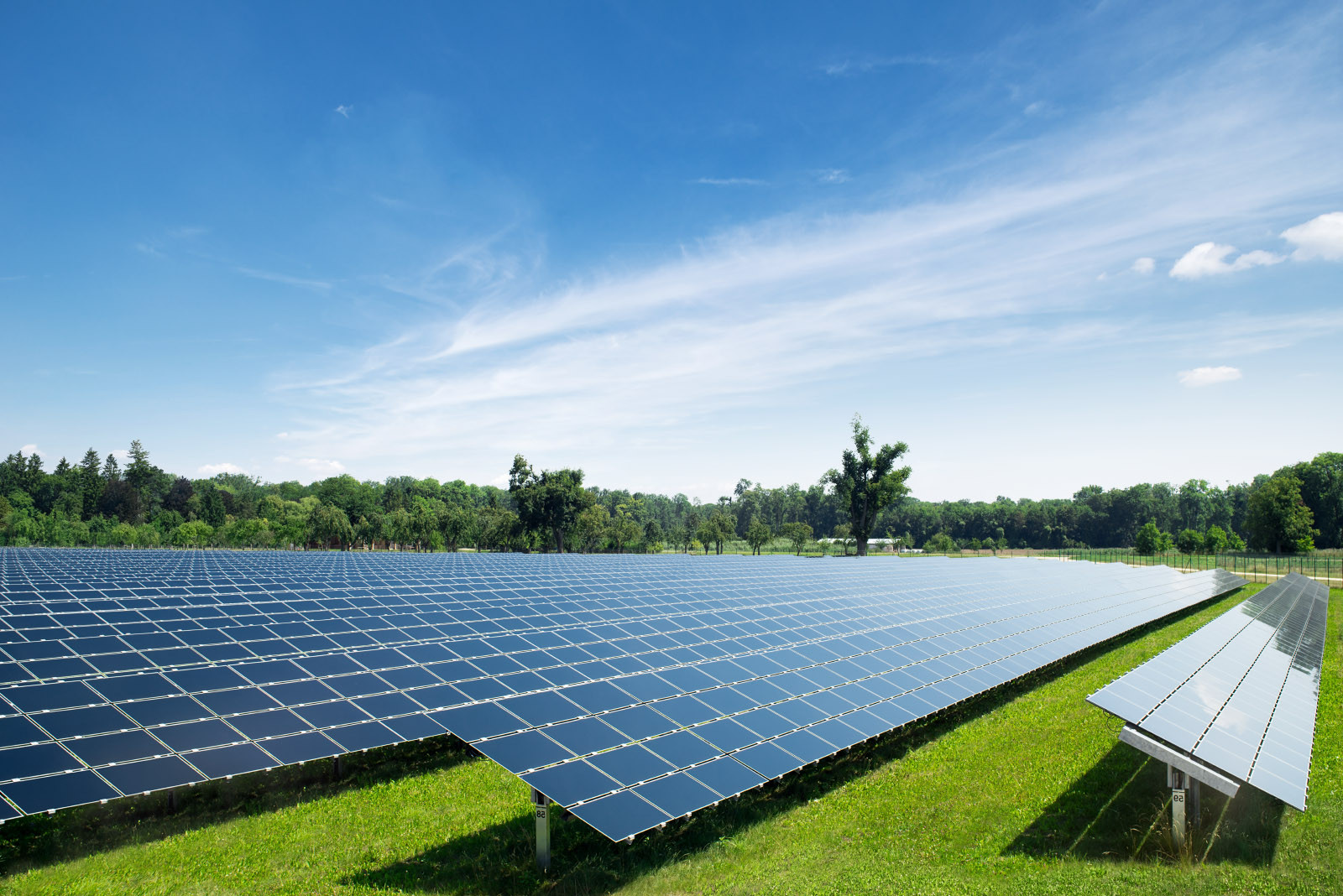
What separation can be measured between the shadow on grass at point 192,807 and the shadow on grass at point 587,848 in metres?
3.90

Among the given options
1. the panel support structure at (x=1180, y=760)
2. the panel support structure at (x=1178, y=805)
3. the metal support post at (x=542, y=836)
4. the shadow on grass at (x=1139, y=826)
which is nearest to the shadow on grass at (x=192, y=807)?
the metal support post at (x=542, y=836)

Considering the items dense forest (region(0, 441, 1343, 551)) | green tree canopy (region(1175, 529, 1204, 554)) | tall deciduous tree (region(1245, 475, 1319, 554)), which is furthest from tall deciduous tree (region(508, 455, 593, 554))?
tall deciduous tree (region(1245, 475, 1319, 554))

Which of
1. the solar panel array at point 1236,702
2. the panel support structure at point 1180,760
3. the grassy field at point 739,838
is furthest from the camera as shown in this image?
the solar panel array at point 1236,702

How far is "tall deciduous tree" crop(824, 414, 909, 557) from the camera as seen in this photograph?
91312mm

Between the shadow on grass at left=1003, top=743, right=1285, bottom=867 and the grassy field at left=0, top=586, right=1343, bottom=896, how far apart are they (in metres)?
0.04

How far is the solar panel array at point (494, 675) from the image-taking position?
10383mm

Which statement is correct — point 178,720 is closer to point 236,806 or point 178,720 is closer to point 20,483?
point 236,806

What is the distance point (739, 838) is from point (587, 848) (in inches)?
103

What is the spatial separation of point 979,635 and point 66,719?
79.6 feet

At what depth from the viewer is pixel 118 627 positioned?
1683cm

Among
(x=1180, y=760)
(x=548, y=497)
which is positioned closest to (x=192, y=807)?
(x=1180, y=760)

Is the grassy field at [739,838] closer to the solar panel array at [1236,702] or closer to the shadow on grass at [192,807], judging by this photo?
the shadow on grass at [192,807]

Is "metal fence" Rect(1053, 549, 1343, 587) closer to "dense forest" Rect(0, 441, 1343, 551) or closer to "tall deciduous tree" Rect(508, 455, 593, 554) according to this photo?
"dense forest" Rect(0, 441, 1343, 551)

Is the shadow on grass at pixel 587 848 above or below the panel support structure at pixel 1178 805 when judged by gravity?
below
